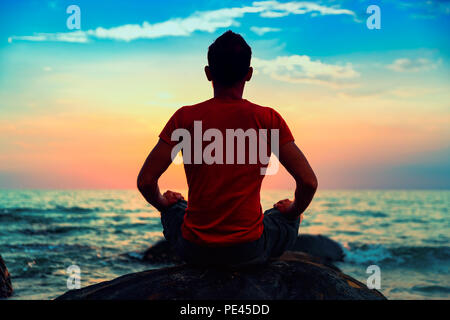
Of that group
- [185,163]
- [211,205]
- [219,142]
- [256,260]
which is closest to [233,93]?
[219,142]

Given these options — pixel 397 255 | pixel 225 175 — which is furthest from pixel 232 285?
pixel 397 255

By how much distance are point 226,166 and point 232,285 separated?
2.65 feet

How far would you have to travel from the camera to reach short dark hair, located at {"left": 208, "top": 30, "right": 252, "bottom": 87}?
8.49 ft

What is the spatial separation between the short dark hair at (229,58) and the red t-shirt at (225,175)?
0.18 metres

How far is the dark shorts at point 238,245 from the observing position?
2621mm

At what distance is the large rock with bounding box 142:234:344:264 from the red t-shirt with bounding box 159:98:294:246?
304 inches

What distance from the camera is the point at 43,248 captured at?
468 inches

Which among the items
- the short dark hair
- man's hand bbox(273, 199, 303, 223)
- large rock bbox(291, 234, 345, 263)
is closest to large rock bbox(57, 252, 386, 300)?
man's hand bbox(273, 199, 303, 223)

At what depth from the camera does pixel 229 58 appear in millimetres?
2582

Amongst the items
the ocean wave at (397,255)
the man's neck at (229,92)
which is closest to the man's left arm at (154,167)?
the man's neck at (229,92)

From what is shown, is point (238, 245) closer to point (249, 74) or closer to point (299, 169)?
point (299, 169)

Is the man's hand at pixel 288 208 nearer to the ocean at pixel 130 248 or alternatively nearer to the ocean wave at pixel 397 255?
the ocean at pixel 130 248
